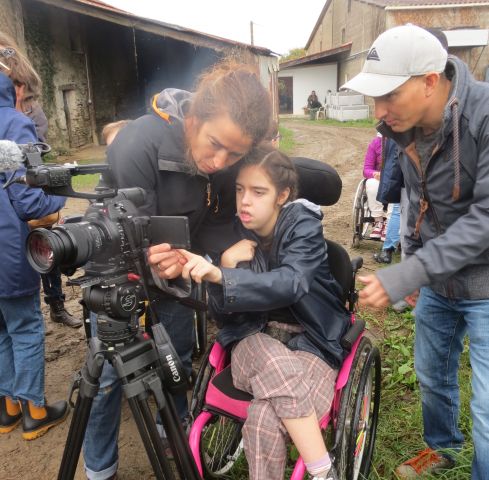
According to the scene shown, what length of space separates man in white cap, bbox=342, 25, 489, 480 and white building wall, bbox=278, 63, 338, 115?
31014 millimetres

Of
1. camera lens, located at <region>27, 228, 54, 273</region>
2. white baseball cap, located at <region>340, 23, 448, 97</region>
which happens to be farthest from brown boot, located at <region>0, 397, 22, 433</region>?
white baseball cap, located at <region>340, 23, 448, 97</region>

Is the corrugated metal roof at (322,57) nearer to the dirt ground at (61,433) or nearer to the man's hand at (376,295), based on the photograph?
the dirt ground at (61,433)

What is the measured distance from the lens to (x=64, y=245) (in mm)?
1293

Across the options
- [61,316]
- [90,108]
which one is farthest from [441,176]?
[90,108]

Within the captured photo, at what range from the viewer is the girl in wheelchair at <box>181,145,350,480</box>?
1715 mm

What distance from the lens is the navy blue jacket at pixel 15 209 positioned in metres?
2.31

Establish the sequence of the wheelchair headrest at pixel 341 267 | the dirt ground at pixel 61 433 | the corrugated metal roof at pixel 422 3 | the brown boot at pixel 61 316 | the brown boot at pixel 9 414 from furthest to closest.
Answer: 1. the corrugated metal roof at pixel 422 3
2. the brown boot at pixel 61 316
3. the brown boot at pixel 9 414
4. the dirt ground at pixel 61 433
5. the wheelchair headrest at pixel 341 267

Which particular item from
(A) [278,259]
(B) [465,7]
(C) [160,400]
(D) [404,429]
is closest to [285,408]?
(C) [160,400]

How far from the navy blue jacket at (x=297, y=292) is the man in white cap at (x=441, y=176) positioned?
314 mm

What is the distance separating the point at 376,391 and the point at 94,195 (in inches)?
68.3

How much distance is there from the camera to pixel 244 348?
1968 millimetres

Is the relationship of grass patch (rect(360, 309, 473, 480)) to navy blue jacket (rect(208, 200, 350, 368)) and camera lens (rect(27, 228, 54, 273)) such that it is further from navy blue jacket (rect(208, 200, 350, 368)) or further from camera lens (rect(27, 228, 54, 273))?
camera lens (rect(27, 228, 54, 273))

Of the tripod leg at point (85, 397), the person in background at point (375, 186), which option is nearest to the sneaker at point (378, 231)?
the person in background at point (375, 186)

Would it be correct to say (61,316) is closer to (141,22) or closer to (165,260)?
(165,260)
